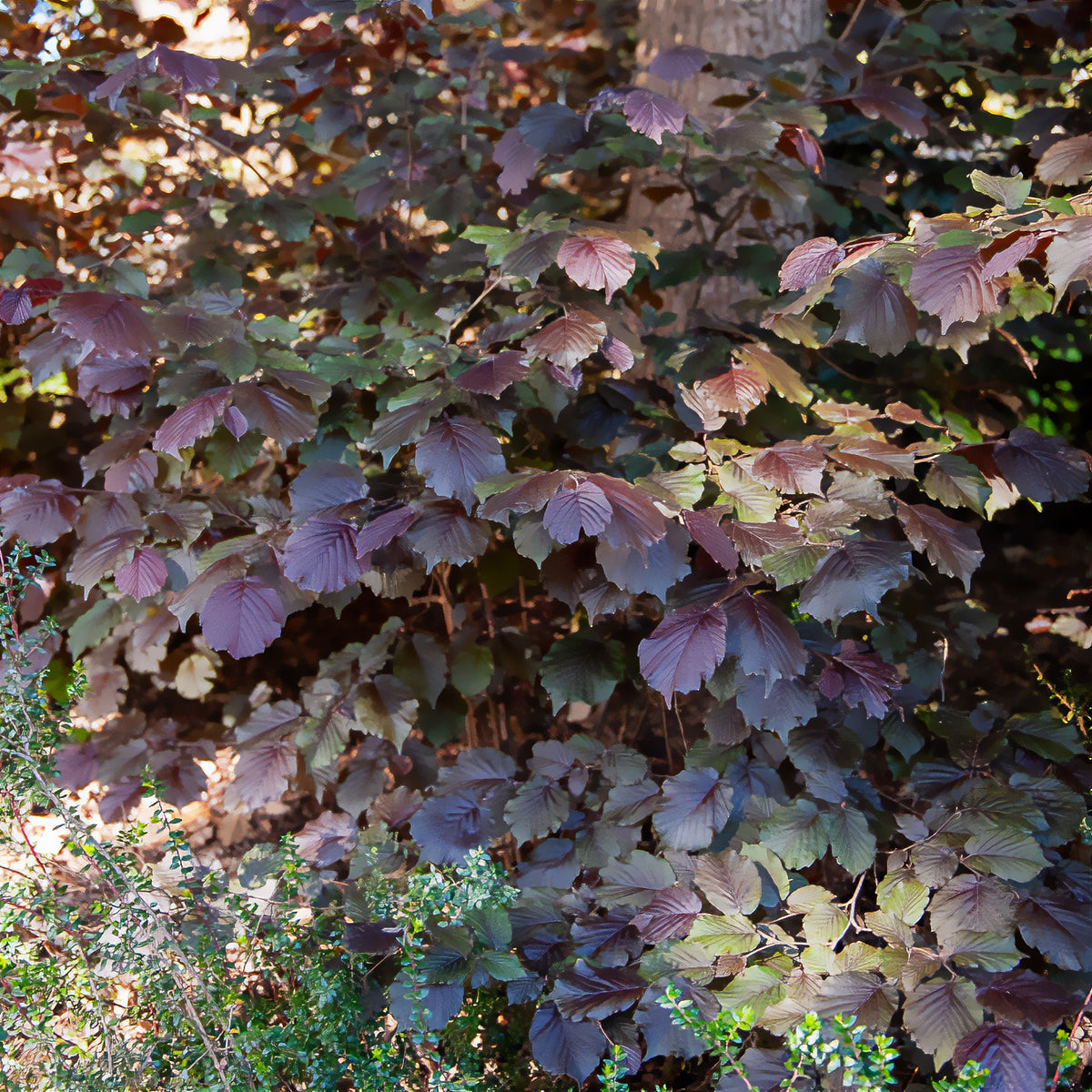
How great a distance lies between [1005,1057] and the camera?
965mm

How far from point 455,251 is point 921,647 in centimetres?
111

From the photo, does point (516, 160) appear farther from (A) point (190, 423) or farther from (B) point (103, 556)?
(B) point (103, 556)

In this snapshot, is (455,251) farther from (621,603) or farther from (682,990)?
(682,990)

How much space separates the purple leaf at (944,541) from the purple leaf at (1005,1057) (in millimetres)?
496

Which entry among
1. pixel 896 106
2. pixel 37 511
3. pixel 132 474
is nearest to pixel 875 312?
pixel 896 106

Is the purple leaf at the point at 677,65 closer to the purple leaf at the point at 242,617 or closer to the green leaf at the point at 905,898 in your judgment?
the purple leaf at the point at 242,617

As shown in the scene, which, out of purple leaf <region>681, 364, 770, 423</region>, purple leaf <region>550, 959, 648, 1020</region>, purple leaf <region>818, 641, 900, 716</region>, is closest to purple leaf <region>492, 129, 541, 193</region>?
purple leaf <region>681, 364, 770, 423</region>

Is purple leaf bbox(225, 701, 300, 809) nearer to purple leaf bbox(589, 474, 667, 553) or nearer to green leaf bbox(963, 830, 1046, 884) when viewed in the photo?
purple leaf bbox(589, 474, 667, 553)

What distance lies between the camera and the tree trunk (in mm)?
2152

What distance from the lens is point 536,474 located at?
113cm

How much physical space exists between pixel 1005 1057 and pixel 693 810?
1.43ft

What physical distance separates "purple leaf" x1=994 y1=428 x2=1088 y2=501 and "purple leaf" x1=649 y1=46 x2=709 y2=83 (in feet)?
2.61

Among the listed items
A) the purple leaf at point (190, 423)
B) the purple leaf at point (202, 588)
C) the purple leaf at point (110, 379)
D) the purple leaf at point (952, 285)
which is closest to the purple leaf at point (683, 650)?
the purple leaf at point (952, 285)

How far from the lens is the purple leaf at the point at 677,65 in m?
1.53
